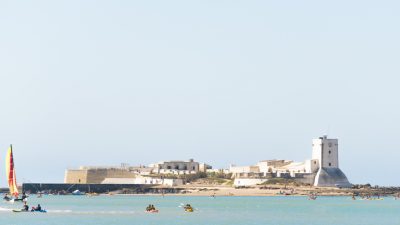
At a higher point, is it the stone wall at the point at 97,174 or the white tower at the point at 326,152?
the white tower at the point at 326,152

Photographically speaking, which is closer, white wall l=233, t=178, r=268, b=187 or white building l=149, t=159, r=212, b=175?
white wall l=233, t=178, r=268, b=187

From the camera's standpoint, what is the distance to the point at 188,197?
143m

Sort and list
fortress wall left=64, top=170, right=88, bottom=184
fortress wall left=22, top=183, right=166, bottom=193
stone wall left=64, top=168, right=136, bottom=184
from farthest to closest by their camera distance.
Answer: fortress wall left=64, top=170, right=88, bottom=184, stone wall left=64, top=168, right=136, bottom=184, fortress wall left=22, top=183, right=166, bottom=193

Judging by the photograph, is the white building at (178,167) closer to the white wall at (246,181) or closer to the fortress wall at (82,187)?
the fortress wall at (82,187)

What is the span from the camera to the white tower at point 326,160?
477 feet

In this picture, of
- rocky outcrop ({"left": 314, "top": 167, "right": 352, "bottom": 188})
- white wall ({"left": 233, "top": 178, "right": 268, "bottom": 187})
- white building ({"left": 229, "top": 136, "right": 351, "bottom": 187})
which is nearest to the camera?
white building ({"left": 229, "top": 136, "right": 351, "bottom": 187})

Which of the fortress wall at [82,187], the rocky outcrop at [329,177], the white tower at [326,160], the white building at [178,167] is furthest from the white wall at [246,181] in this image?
the fortress wall at [82,187]

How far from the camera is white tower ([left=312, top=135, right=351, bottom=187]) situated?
477 ft

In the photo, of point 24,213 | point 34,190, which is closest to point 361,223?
point 24,213

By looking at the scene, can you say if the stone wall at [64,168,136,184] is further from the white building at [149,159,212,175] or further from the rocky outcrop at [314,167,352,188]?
the rocky outcrop at [314,167,352,188]

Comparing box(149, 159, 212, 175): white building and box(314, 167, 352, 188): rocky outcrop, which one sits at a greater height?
box(149, 159, 212, 175): white building

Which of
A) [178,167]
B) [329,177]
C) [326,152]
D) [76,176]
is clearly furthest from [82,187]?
[326,152]

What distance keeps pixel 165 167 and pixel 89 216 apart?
Answer: 83.3 metres

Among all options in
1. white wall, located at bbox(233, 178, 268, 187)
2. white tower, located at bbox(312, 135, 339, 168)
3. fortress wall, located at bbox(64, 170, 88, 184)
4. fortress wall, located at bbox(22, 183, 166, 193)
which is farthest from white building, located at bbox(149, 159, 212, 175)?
white tower, located at bbox(312, 135, 339, 168)
